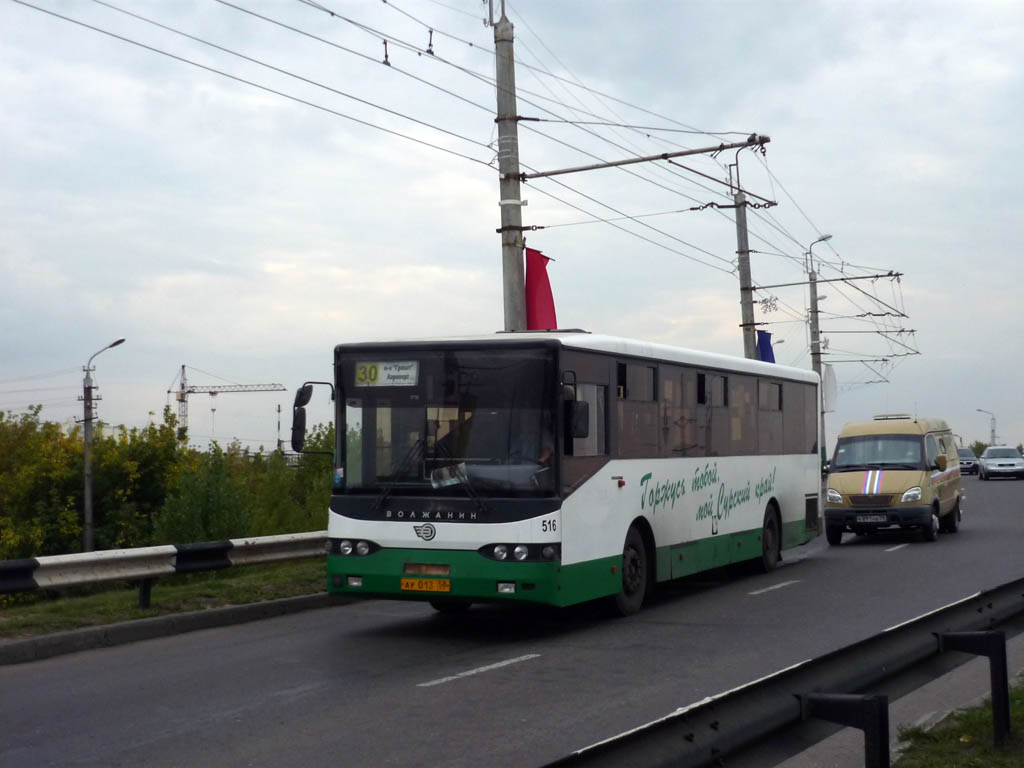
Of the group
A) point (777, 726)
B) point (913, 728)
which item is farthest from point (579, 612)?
point (777, 726)

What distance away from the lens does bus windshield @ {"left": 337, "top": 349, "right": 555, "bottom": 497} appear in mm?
11648

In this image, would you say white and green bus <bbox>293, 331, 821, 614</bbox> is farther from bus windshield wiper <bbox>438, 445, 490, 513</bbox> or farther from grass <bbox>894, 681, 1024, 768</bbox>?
grass <bbox>894, 681, 1024, 768</bbox>

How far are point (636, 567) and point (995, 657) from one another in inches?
287

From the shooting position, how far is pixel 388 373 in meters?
12.2

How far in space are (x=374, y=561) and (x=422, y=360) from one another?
1.95 meters

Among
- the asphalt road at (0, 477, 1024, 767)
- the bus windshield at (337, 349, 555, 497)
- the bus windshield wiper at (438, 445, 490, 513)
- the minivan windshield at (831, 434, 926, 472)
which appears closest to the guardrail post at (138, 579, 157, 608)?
the asphalt road at (0, 477, 1024, 767)

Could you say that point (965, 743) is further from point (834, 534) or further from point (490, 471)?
point (834, 534)

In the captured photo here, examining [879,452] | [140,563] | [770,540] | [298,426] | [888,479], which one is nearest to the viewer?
[298,426]

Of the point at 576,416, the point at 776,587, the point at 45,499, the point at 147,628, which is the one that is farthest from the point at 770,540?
the point at 45,499

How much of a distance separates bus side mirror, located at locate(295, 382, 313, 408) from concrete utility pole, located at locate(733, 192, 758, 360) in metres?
18.9

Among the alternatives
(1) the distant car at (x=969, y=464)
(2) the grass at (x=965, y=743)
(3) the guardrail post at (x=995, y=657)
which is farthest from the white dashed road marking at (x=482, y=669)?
(1) the distant car at (x=969, y=464)

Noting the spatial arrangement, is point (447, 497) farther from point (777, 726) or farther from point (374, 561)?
point (777, 726)

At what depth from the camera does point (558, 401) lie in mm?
11758

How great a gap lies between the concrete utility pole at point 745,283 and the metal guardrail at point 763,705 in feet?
78.5
